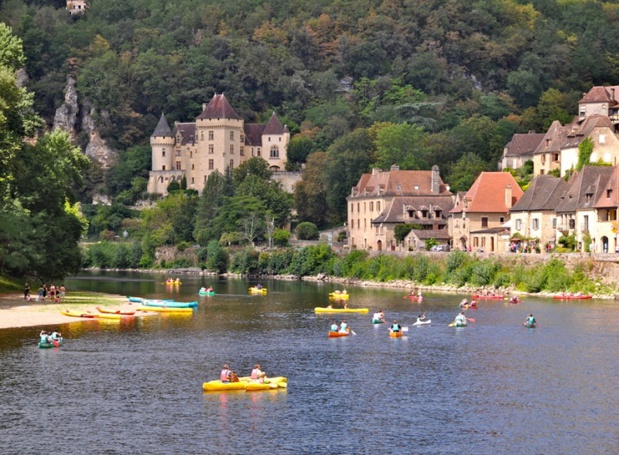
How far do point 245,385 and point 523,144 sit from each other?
91772mm

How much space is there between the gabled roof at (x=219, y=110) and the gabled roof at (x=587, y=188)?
82.6 m

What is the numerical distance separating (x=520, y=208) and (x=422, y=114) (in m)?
71.2

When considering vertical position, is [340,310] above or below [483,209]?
below

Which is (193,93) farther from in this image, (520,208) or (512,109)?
(520,208)

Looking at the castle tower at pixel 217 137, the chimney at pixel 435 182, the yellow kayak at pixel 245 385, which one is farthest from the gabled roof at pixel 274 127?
the yellow kayak at pixel 245 385

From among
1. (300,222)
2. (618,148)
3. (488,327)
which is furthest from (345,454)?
(300,222)

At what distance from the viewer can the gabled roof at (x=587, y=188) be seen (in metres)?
102

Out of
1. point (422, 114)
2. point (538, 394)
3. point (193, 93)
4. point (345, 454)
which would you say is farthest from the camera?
point (193, 93)

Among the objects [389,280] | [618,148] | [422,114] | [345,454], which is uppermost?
[422,114]

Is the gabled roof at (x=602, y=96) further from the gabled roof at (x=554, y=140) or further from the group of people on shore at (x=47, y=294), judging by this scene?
the group of people on shore at (x=47, y=294)

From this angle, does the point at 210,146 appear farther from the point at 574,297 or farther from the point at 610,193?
the point at 574,297

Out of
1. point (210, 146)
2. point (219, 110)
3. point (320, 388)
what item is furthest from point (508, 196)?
point (219, 110)

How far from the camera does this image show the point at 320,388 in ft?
182

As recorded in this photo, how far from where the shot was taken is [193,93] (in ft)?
644
